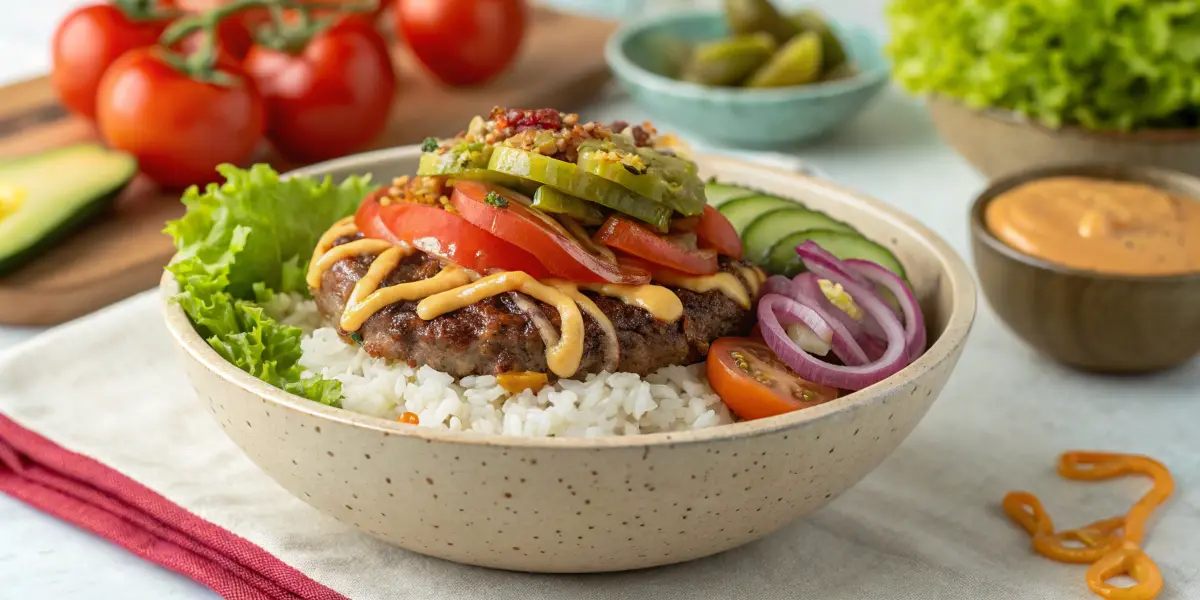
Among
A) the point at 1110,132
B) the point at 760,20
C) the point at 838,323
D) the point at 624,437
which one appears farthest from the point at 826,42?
the point at 624,437

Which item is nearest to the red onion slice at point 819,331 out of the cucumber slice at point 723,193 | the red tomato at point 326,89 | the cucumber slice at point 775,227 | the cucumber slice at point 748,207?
the cucumber slice at point 775,227

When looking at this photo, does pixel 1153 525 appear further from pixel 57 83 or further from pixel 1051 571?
pixel 57 83

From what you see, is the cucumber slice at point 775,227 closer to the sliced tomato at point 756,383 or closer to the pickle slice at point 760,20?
the sliced tomato at point 756,383

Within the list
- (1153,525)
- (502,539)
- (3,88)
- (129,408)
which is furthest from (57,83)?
(1153,525)

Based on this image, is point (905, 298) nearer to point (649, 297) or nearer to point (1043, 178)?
point (649, 297)

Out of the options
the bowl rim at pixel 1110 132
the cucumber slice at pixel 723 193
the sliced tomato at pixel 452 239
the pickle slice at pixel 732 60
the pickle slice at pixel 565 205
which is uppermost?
the pickle slice at pixel 565 205

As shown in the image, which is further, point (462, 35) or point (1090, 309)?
point (462, 35)

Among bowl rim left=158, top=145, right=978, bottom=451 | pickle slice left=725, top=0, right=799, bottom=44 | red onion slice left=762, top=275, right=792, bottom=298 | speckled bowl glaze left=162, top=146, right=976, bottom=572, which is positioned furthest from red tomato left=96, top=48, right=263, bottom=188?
red onion slice left=762, top=275, right=792, bottom=298
